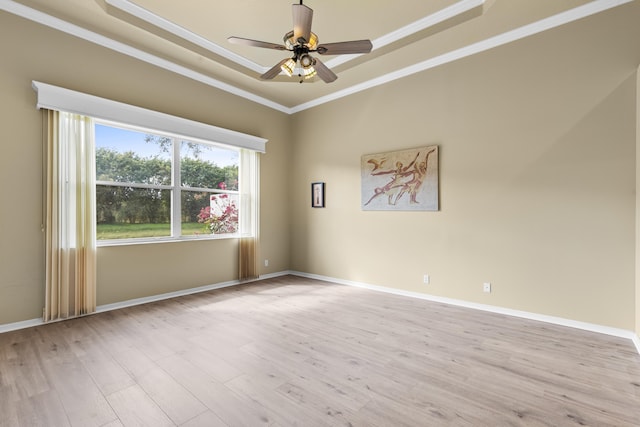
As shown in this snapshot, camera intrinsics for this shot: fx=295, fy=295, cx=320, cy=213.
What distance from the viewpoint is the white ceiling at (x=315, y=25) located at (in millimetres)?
3199

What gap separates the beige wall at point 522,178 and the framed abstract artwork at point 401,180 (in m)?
0.14

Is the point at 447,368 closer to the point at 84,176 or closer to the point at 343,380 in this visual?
the point at 343,380

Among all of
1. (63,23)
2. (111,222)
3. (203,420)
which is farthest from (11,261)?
(203,420)

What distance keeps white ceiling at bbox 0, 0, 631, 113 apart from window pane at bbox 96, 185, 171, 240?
6.06 ft

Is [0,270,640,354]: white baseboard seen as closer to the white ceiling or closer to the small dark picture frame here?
the small dark picture frame

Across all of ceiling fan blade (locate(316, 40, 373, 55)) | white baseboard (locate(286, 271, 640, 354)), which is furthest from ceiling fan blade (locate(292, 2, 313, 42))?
white baseboard (locate(286, 271, 640, 354))

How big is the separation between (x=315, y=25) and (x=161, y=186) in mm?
3066

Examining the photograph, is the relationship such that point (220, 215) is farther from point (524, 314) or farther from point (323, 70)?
point (524, 314)

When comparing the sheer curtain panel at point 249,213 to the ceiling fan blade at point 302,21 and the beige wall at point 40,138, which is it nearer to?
the beige wall at point 40,138

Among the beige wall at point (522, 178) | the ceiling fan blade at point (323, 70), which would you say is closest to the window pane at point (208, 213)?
the beige wall at point (522, 178)

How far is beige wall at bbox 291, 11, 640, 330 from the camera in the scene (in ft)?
9.92

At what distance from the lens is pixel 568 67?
324 centimetres

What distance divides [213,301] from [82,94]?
119 inches

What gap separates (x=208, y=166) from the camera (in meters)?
4.96
